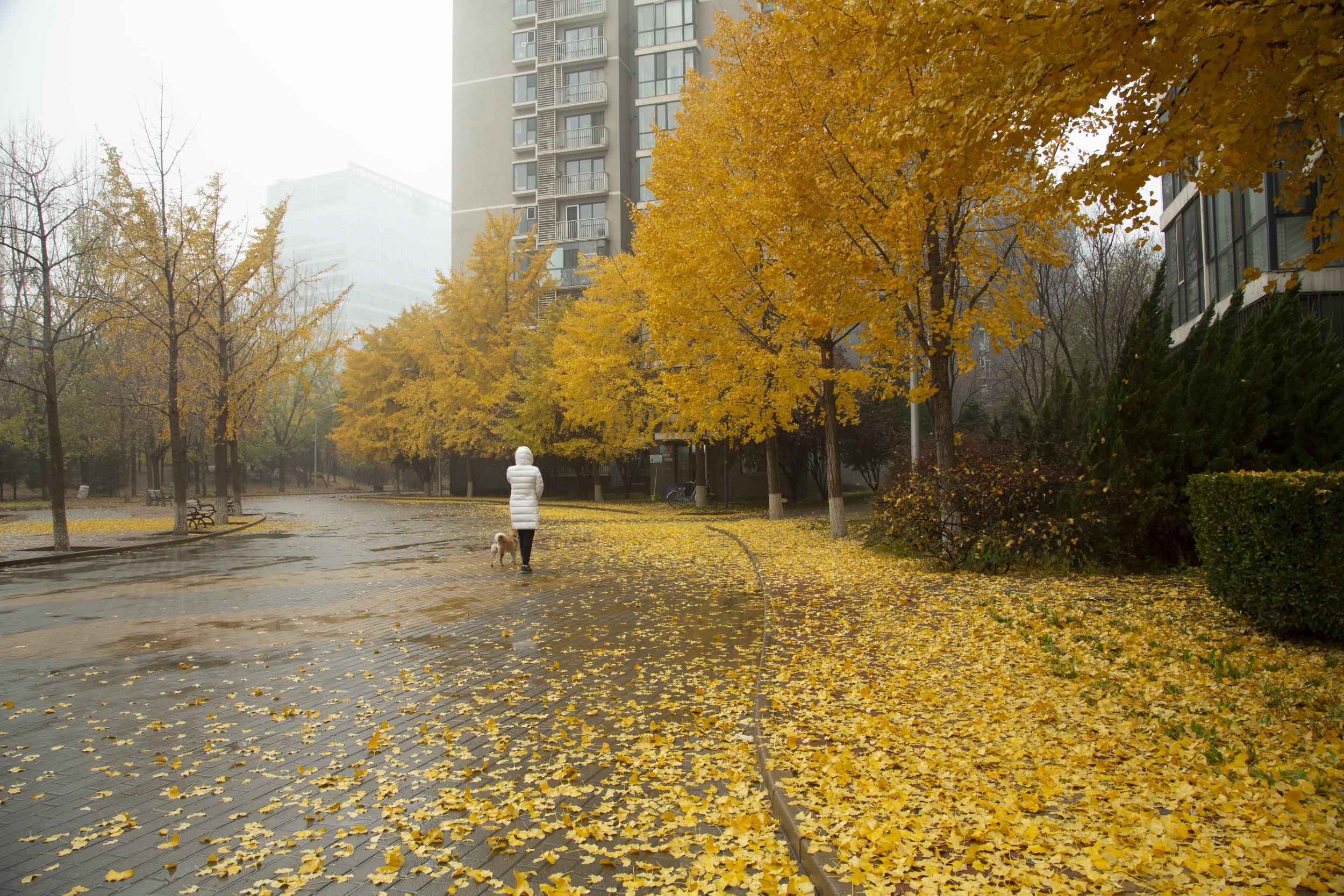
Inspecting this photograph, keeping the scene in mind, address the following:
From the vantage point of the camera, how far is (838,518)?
1575 centimetres

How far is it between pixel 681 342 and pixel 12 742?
1410 centimetres

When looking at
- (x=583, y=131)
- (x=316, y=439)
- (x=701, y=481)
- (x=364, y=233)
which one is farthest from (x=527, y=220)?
(x=364, y=233)

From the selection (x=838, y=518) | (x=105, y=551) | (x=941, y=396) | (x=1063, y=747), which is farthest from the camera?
(x=105, y=551)

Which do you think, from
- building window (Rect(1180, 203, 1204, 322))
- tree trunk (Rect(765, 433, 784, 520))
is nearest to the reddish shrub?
tree trunk (Rect(765, 433, 784, 520))

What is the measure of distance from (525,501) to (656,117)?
38.8 meters

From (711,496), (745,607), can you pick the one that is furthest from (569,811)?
(711,496)

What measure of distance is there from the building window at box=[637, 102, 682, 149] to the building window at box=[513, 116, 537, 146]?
7700 mm

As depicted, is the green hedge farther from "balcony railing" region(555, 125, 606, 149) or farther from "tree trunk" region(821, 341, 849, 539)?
"balcony railing" region(555, 125, 606, 149)

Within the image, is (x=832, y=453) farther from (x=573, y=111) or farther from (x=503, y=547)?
(x=573, y=111)

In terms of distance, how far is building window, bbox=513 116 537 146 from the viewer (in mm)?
50125

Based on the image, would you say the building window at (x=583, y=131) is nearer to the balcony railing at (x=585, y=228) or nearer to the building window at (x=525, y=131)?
the building window at (x=525, y=131)

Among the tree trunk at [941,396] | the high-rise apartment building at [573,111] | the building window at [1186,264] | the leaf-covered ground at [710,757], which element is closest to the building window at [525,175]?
the high-rise apartment building at [573,111]

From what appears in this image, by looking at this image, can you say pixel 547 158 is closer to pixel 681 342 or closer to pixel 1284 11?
pixel 681 342

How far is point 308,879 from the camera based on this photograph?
3.22 m
